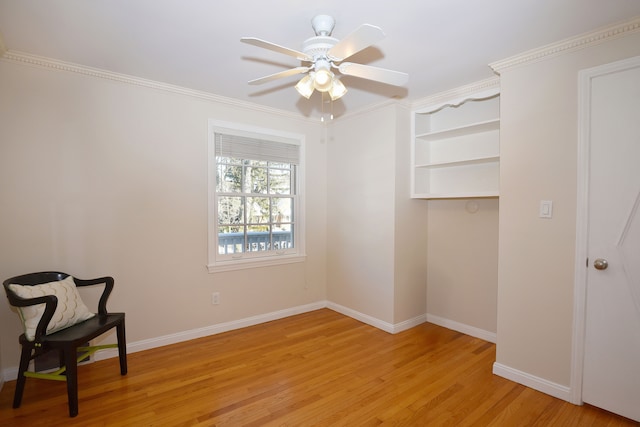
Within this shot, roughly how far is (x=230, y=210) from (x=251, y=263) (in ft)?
2.08

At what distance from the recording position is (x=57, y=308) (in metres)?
2.26

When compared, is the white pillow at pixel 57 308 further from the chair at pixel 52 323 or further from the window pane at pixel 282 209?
the window pane at pixel 282 209

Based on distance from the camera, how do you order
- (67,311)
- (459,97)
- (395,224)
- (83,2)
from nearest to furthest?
(83,2), (67,311), (459,97), (395,224)

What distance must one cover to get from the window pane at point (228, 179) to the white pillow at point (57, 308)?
1.54 meters

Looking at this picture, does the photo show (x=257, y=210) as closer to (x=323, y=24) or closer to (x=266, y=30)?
(x=266, y=30)

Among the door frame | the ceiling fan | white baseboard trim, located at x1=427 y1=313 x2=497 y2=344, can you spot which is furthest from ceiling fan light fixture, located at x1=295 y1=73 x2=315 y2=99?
white baseboard trim, located at x1=427 y1=313 x2=497 y2=344

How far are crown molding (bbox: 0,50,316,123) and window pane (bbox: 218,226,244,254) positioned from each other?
133 centimetres

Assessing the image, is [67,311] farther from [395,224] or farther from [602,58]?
[602,58]

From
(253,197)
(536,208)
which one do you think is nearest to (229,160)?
(253,197)

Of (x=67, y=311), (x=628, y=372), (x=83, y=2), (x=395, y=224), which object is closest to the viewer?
(x=83, y=2)

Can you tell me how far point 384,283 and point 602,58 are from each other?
2.54 metres

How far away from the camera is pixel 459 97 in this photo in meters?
3.16

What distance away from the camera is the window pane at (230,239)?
11.6ft

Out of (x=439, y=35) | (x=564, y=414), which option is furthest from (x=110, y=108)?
(x=564, y=414)
